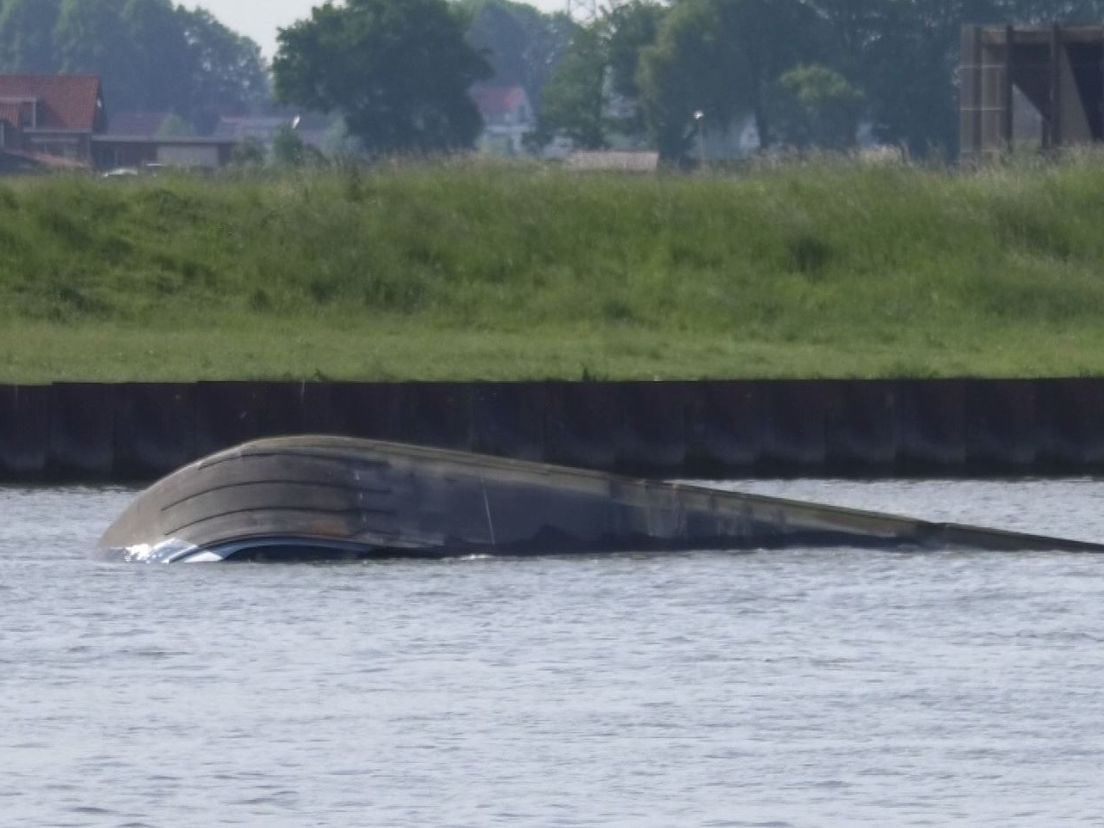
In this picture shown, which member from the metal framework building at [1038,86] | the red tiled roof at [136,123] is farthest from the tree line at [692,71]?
the red tiled roof at [136,123]

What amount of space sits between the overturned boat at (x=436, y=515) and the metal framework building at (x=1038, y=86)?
106ft

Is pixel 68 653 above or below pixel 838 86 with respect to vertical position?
below

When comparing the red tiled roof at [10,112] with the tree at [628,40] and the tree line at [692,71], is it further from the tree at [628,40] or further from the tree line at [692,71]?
the tree at [628,40]

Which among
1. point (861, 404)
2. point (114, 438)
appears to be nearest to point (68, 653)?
point (114, 438)

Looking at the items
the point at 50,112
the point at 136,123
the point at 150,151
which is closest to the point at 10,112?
the point at 50,112

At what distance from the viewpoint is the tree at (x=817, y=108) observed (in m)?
109

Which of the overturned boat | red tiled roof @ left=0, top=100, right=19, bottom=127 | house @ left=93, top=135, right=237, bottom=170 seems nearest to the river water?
the overturned boat

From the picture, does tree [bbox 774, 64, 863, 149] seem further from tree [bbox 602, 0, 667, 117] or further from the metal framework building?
the metal framework building

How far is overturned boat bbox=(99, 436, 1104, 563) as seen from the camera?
22.6 m

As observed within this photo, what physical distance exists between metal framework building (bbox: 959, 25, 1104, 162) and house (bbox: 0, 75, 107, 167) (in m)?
73.7

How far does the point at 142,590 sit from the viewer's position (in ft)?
70.4

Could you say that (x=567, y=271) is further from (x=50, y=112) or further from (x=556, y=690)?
(x=50, y=112)

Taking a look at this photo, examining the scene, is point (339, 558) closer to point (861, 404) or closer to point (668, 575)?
point (668, 575)

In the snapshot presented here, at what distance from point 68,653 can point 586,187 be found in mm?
23143
